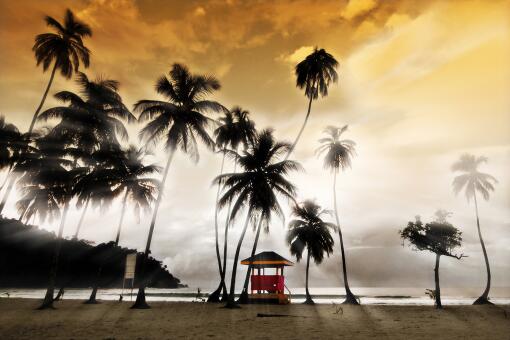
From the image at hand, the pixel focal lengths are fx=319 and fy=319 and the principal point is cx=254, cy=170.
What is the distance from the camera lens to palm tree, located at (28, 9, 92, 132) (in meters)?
24.5

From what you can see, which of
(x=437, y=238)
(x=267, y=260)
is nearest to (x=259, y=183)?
(x=267, y=260)

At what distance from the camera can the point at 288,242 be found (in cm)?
3491

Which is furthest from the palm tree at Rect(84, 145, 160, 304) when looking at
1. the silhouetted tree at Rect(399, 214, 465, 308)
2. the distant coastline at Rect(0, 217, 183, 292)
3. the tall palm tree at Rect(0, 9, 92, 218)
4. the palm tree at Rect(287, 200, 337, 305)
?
the distant coastline at Rect(0, 217, 183, 292)

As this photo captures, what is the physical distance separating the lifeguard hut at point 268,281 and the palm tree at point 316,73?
29.9 ft

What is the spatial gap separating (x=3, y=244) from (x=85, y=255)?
83.0 ft

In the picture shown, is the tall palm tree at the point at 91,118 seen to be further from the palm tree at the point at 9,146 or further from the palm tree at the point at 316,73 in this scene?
Result: the palm tree at the point at 316,73

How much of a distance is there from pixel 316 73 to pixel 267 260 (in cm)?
1638

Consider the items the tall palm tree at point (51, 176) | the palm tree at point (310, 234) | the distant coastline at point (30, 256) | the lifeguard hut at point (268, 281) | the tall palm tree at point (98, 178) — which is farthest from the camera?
the distant coastline at point (30, 256)

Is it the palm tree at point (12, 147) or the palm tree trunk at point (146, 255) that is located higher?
the palm tree at point (12, 147)

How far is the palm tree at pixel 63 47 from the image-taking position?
963 inches

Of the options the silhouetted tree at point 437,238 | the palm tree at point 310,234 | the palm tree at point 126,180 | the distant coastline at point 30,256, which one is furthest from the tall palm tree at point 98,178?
the distant coastline at point 30,256

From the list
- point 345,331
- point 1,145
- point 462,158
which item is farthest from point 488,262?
point 1,145

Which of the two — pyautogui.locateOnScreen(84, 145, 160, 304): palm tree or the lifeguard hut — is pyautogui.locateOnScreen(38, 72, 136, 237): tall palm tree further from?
the lifeguard hut

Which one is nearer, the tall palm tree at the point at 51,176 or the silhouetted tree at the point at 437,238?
the tall palm tree at the point at 51,176
